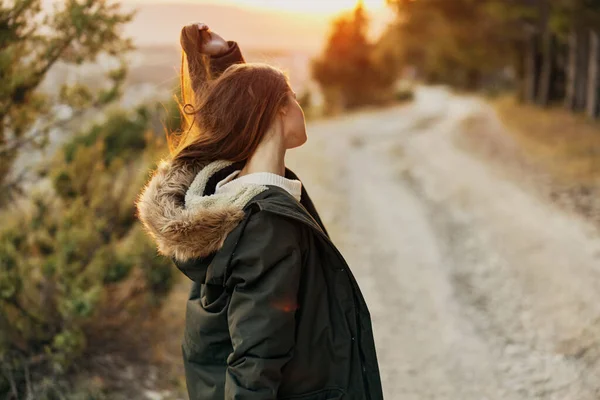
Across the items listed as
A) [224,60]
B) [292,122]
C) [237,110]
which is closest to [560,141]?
[224,60]

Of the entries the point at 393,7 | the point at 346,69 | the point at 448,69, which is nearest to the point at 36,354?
the point at 393,7

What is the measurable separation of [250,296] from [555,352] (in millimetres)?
3024

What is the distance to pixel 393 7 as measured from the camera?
697 inches

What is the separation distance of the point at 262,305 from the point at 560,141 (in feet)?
35.9

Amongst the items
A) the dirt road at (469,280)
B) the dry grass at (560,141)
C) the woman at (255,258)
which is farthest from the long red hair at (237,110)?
the dry grass at (560,141)

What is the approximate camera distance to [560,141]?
11.4 metres

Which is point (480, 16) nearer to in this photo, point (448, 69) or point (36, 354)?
point (36, 354)

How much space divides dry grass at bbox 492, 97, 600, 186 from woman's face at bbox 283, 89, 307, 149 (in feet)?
23.6

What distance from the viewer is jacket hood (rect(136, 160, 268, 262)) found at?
1846 millimetres

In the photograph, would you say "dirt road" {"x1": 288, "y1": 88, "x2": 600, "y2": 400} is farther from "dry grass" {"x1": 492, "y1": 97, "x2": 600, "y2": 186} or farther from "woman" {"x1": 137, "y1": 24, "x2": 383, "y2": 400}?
"woman" {"x1": 137, "y1": 24, "x2": 383, "y2": 400}

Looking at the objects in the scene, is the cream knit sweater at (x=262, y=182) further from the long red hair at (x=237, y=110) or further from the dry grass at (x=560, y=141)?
the dry grass at (x=560, y=141)

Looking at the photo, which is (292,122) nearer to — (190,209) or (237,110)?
(237,110)

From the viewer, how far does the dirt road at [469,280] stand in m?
3.91

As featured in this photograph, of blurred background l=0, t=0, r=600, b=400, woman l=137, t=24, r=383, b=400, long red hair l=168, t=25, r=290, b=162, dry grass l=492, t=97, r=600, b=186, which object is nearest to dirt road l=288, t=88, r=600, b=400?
blurred background l=0, t=0, r=600, b=400
